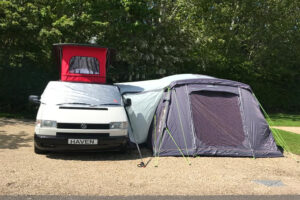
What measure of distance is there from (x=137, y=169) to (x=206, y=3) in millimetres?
17591

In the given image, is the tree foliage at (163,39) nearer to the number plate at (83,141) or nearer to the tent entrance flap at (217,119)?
the tent entrance flap at (217,119)

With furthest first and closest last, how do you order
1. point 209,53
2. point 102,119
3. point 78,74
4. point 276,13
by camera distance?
1. point 276,13
2. point 209,53
3. point 78,74
4. point 102,119

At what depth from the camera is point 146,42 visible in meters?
15.8

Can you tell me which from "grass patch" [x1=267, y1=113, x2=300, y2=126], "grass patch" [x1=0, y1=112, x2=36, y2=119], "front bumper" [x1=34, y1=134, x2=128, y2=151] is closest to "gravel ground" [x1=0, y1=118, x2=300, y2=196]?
"front bumper" [x1=34, y1=134, x2=128, y2=151]

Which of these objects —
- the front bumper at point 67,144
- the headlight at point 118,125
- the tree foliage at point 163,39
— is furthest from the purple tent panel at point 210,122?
the tree foliage at point 163,39

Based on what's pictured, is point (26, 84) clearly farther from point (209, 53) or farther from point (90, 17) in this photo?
point (209, 53)

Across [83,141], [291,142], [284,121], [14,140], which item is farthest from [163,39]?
[83,141]

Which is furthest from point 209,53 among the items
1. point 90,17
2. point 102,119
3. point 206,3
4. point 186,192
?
point 186,192

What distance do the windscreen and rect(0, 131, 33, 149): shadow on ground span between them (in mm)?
1772

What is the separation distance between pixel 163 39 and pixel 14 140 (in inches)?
397

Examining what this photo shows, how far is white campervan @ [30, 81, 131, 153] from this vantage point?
20.9 ft

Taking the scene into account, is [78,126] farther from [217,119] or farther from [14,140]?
[217,119]

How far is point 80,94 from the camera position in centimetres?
741

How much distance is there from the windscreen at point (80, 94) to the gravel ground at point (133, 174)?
50.7 inches
